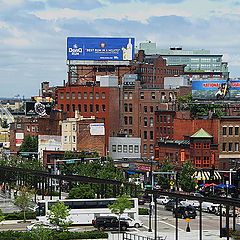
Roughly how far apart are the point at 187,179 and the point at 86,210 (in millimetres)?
37975

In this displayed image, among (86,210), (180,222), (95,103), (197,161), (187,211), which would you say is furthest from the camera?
(95,103)

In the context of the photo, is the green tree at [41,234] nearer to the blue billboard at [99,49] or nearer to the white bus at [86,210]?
the white bus at [86,210]

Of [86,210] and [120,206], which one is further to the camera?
[86,210]

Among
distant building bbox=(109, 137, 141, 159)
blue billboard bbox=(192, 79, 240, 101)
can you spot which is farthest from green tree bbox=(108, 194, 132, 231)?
distant building bbox=(109, 137, 141, 159)

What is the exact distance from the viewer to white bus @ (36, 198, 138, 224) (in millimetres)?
83500

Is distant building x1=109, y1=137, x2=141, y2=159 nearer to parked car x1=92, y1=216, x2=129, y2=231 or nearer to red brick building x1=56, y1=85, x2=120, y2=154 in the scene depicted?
red brick building x1=56, y1=85, x2=120, y2=154

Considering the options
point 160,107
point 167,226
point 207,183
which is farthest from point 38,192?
point 160,107

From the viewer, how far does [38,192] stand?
124 meters

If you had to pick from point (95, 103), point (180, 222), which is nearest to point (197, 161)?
point (180, 222)

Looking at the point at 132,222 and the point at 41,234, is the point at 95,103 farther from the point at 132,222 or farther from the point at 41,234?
the point at 41,234

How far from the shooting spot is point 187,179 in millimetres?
118938

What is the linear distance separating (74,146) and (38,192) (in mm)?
36723

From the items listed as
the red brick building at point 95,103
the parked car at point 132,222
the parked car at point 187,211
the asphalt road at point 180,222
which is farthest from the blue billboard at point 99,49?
the parked car at point 132,222

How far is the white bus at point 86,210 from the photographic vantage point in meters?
83.5
